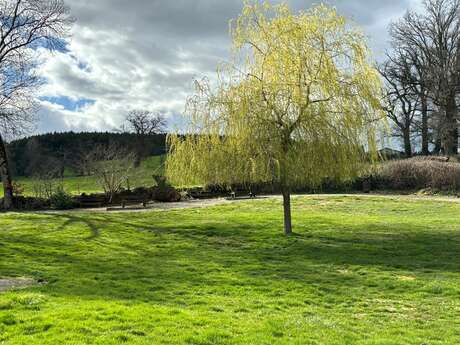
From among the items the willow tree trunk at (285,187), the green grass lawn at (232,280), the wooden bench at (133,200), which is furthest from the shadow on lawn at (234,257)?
the wooden bench at (133,200)

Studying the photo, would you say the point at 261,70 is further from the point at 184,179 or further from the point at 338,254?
the point at 338,254

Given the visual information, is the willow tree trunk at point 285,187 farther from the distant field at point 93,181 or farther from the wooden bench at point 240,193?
the distant field at point 93,181

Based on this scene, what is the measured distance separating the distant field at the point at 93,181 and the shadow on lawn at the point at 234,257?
18459 mm

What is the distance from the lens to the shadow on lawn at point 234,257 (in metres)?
10.0

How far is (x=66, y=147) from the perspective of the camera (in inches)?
2758

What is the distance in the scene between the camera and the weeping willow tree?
1549cm

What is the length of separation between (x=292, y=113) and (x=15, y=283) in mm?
9718

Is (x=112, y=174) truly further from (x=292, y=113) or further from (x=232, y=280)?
(x=232, y=280)

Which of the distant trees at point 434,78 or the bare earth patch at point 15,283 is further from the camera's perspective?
the distant trees at point 434,78

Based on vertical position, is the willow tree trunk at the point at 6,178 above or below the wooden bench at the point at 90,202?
above

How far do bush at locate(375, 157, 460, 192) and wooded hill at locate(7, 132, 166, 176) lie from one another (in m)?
32.0

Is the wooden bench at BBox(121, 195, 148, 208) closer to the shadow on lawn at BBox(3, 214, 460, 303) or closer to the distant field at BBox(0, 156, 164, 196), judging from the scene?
the distant field at BBox(0, 156, 164, 196)

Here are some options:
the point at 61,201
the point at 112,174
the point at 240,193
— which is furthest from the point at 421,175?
the point at 61,201

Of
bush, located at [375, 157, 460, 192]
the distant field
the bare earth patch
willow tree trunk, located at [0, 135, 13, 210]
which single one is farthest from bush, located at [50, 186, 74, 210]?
bush, located at [375, 157, 460, 192]
